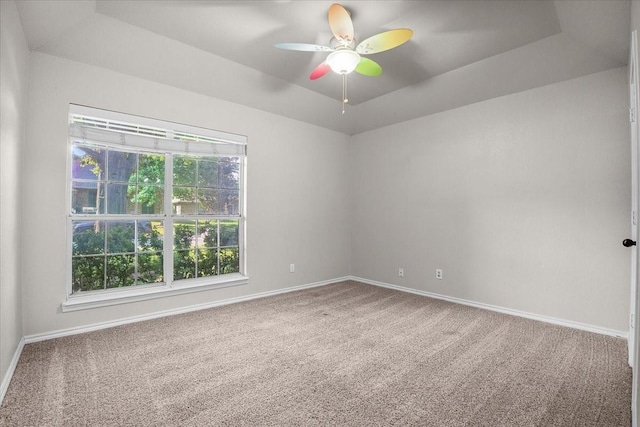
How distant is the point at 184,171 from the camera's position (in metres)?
3.60

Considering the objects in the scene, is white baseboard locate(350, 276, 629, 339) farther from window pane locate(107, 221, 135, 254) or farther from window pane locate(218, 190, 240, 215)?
window pane locate(107, 221, 135, 254)

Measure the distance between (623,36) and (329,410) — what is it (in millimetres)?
3508

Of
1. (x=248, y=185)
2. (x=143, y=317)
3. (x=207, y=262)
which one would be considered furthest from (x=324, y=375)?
(x=248, y=185)

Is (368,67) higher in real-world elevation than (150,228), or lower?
higher

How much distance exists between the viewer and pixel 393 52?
3.07 metres

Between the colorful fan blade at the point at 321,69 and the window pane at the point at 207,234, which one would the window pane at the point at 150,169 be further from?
the colorful fan blade at the point at 321,69

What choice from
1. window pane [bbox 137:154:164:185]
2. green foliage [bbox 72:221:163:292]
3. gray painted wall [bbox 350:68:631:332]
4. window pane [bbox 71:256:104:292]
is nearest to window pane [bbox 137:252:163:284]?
green foliage [bbox 72:221:163:292]

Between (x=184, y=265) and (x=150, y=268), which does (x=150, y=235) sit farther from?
(x=184, y=265)

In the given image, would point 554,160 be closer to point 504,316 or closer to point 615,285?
point 615,285

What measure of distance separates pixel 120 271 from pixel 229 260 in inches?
46.7

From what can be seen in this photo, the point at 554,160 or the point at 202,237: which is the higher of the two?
the point at 554,160

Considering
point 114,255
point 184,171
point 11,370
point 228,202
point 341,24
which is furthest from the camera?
point 228,202

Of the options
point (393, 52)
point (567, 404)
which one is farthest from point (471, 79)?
point (567, 404)

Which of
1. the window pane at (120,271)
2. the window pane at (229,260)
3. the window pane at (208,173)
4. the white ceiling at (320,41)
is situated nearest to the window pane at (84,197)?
the window pane at (120,271)
